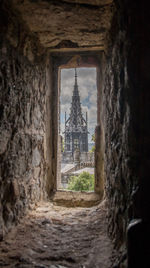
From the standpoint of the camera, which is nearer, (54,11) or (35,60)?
(54,11)

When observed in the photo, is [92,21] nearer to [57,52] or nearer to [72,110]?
[57,52]

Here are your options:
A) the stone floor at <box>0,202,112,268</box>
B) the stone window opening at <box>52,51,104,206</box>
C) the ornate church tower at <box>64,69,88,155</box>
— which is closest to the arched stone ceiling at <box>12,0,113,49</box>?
the stone window opening at <box>52,51,104,206</box>

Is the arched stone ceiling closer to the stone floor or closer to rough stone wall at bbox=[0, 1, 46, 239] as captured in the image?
rough stone wall at bbox=[0, 1, 46, 239]

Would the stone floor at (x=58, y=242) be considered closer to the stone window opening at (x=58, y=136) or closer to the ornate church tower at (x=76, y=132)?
the stone window opening at (x=58, y=136)

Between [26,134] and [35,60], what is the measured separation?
0.90 m

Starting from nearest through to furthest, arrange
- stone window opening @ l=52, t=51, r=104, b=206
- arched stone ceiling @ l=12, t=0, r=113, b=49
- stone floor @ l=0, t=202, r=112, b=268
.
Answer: stone floor @ l=0, t=202, r=112, b=268 → arched stone ceiling @ l=12, t=0, r=113, b=49 → stone window opening @ l=52, t=51, r=104, b=206

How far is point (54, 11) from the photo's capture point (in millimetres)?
1727

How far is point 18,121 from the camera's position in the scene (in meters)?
1.96

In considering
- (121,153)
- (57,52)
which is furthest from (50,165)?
(121,153)

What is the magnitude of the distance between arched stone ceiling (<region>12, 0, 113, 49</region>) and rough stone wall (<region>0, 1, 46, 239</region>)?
132mm

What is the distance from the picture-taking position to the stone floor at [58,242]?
1400mm

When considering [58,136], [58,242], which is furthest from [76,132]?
[58,242]

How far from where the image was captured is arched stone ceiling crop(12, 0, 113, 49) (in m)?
1.63

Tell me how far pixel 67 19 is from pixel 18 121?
41.2 inches
